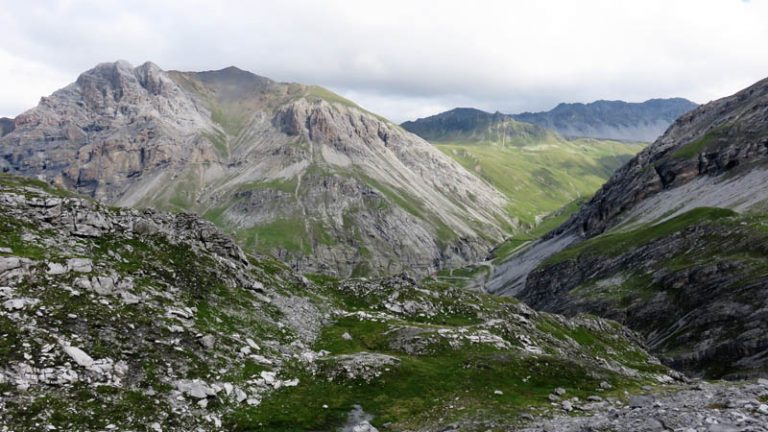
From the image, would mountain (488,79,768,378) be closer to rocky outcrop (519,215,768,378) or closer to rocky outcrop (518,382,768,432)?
rocky outcrop (519,215,768,378)

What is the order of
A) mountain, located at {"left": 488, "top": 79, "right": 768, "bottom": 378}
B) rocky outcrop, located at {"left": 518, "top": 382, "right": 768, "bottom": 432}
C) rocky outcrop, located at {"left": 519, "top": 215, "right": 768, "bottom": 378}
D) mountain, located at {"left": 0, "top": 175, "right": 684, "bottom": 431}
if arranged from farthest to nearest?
mountain, located at {"left": 488, "top": 79, "right": 768, "bottom": 378}
rocky outcrop, located at {"left": 519, "top": 215, "right": 768, "bottom": 378}
mountain, located at {"left": 0, "top": 175, "right": 684, "bottom": 431}
rocky outcrop, located at {"left": 518, "top": 382, "right": 768, "bottom": 432}

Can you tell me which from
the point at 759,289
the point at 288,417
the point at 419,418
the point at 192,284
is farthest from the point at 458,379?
the point at 759,289

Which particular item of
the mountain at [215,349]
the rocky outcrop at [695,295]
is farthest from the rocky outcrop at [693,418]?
the rocky outcrop at [695,295]

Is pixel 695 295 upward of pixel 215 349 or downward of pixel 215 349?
downward

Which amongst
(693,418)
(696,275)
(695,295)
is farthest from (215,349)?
(696,275)

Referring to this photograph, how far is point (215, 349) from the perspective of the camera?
41656 millimetres

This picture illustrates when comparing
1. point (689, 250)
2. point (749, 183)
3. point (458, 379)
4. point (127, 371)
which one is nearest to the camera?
point (127, 371)

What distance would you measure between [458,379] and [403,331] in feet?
39.5

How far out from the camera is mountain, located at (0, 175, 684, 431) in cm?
3238

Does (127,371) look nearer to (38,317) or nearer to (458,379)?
(38,317)

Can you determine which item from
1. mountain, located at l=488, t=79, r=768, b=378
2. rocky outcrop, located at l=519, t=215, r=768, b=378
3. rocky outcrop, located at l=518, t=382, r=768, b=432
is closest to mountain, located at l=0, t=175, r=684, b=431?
rocky outcrop, located at l=518, t=382, r=768, b=432

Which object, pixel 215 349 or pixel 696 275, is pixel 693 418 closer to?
pixel 215 349

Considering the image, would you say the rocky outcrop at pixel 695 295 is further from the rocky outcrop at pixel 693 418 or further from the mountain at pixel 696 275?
the rocky outcrop at pixel 693 418

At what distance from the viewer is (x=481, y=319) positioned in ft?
223
